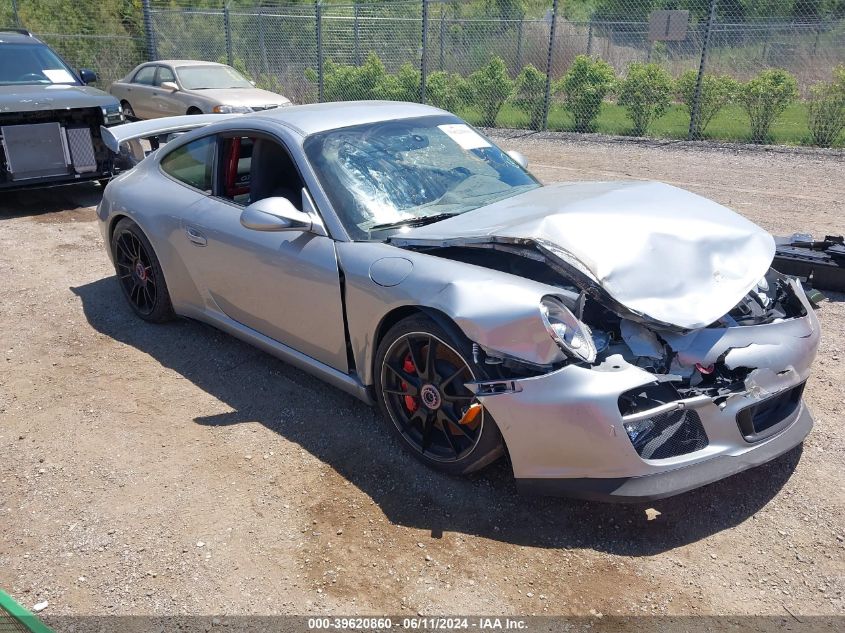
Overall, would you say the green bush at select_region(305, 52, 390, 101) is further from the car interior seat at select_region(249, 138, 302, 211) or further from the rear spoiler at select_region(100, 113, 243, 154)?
the car interior seat at select_region(249, 138, 302, 211)

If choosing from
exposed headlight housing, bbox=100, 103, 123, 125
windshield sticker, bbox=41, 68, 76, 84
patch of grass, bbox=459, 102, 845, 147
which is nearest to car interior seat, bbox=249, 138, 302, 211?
exposed headlight housing, bbox=100, 103, 123, 125

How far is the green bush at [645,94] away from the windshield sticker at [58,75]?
967 cm

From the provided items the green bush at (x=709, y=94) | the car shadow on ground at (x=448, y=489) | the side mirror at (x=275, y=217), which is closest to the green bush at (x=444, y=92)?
the green bush at (x=709, y=94)

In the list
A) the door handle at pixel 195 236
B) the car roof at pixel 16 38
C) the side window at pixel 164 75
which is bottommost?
the door handle at pixel 195 236

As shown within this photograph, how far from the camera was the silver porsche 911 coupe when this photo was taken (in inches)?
108

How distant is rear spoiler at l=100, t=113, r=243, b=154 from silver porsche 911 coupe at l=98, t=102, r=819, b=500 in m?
1.03

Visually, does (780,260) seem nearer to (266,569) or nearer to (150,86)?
(266,569)

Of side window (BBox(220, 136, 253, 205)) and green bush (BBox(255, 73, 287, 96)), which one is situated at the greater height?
side window (BBox(220, 136, 253, 205))

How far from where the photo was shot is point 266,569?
108 inches

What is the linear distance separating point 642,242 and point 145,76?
492 inches

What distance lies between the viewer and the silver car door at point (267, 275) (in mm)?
3566

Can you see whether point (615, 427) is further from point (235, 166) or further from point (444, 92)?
point (444, 92)

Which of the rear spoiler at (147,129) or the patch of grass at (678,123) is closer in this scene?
the rear spoiler at (147,129)

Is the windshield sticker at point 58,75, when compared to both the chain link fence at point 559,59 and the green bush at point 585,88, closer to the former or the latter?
the chain link fence at point 559,59
